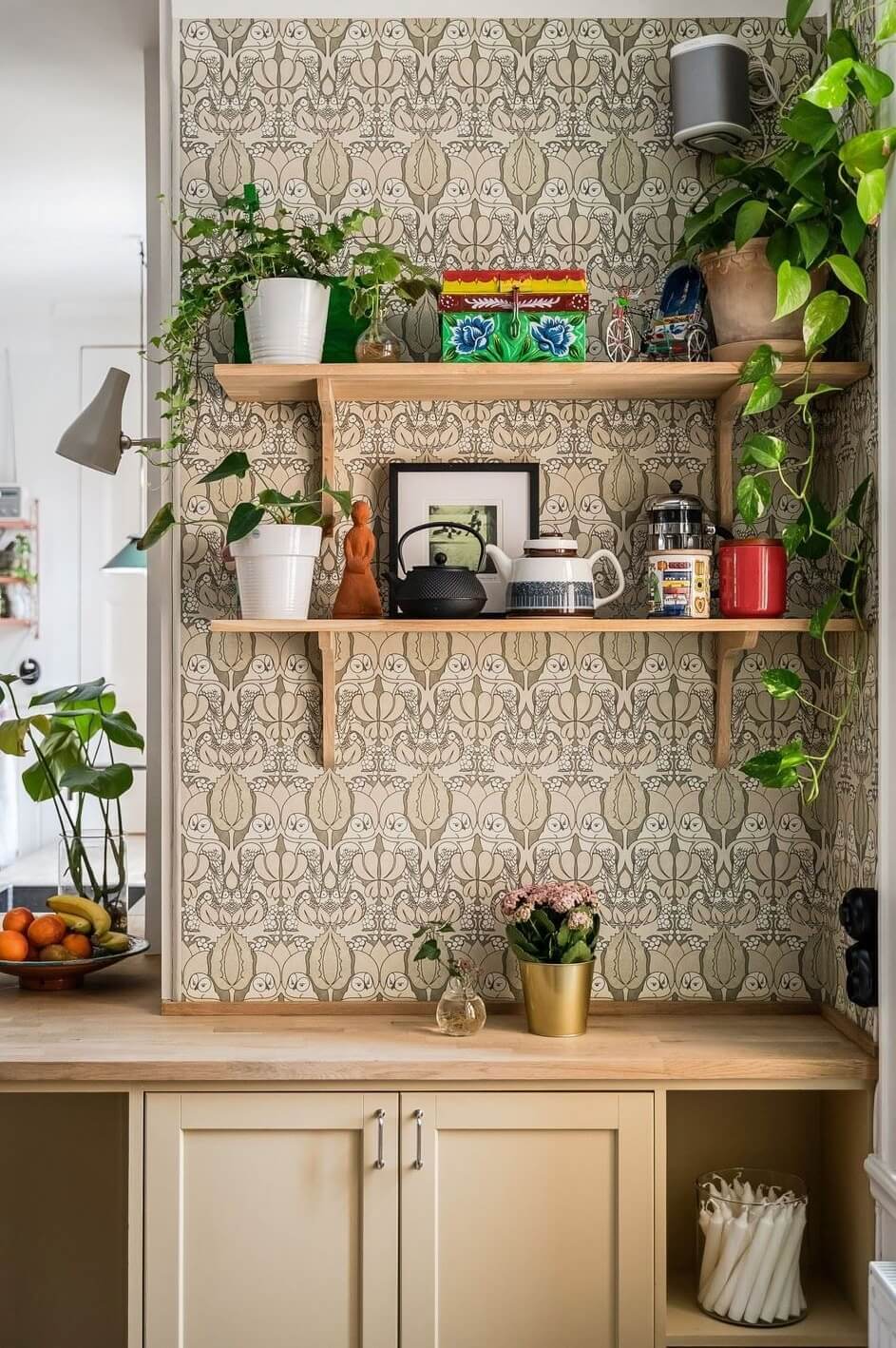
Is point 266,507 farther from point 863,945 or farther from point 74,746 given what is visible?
point 863,945

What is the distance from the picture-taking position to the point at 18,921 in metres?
2.41

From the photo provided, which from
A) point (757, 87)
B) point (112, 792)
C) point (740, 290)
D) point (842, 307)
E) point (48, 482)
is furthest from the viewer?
point (48, 482)

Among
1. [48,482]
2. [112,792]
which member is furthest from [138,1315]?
[48,482]

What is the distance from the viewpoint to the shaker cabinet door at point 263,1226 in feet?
6.32

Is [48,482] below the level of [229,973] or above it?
above

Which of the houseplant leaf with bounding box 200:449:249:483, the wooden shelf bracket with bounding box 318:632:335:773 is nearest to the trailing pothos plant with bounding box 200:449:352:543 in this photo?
the houseplant leaf with bounding box 200:449:249:483

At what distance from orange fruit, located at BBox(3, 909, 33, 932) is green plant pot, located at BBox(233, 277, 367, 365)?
1156mm

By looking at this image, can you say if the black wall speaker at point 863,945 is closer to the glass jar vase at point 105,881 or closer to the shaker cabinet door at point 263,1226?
the shaker cabinet door at point 263,1226

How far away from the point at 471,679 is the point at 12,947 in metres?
1.02

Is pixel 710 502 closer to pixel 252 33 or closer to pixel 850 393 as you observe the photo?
pixel 850 393

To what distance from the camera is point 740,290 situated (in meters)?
2.03

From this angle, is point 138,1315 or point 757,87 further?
point 757,87

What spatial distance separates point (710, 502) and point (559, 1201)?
1.23 meters

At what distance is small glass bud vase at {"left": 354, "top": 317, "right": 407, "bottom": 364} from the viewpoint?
Result: 2070mm
